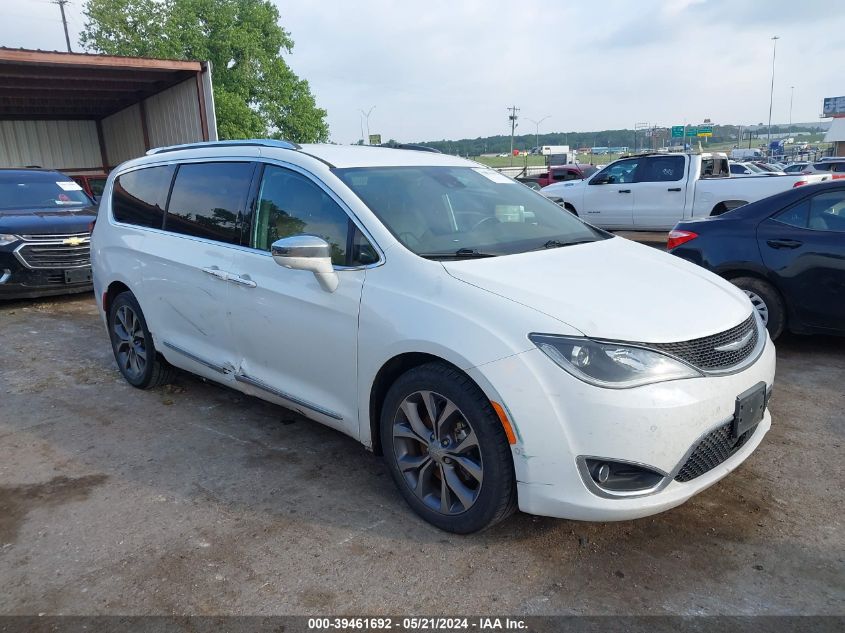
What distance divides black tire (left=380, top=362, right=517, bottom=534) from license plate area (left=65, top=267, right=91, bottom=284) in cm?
650

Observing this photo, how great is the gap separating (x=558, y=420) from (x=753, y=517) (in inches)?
50.7

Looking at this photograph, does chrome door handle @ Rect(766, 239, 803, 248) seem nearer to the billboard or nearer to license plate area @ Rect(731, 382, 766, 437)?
license plate area @ Rect(731, 382, 766, 437)

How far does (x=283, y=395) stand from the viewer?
142 inches

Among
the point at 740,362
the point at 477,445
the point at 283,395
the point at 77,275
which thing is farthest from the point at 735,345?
the point at 77,275

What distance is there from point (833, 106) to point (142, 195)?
9250 cm

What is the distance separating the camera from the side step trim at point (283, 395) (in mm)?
3375

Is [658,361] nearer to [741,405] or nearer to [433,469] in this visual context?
[741,405]

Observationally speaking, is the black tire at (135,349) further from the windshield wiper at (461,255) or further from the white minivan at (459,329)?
the windshield wiper at (461,255)

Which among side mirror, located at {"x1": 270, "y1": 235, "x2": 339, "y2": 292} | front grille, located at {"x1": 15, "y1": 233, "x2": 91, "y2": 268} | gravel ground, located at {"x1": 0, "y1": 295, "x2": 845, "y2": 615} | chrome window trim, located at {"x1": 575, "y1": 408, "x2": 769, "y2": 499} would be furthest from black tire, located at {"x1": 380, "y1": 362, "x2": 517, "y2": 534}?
front grille, located at {"x1": 15, "y1": 233, "x2": 91, "y2": 268}

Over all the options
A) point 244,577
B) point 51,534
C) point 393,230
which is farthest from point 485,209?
point 51,534

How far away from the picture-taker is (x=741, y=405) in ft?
9.02

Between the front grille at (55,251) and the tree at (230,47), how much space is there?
2999cm

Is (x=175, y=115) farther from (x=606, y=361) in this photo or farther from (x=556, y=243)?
(x=606, y=361)

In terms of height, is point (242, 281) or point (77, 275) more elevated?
point (242, 281)
